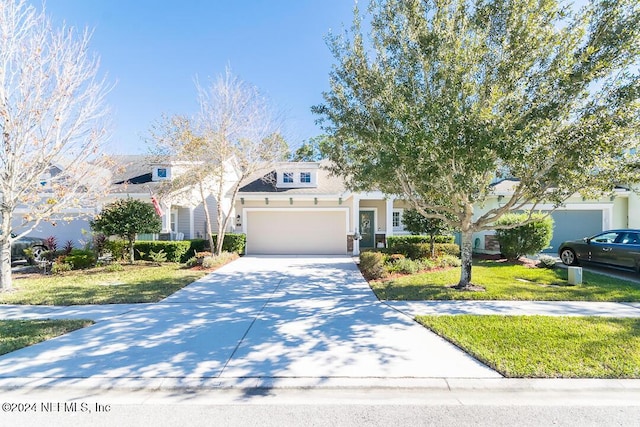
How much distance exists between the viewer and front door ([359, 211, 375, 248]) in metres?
17.1

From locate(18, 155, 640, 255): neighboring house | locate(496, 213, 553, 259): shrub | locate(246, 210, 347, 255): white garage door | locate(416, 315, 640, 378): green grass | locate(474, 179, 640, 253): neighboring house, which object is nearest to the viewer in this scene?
locate(416, 315, 640, 378): green grass

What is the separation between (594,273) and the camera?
32.5 ft

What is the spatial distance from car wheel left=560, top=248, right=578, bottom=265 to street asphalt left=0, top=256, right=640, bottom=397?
5.32 m

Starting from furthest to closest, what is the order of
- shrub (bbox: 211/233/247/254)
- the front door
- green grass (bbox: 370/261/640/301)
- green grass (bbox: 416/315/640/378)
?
1. the front door
2. shrub (bbox: 211/233/247/254)
3. green grass (bbox: 370/261/640/301)
4. green grass (bbox: 416/315/640/378)

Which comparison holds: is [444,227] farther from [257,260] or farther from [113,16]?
[113,16]

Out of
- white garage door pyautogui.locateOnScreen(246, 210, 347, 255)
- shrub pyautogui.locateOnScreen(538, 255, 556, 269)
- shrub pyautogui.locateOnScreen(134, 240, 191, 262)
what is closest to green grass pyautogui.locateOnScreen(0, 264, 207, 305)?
shrub pyautogui.locateOnScreen(134, 240, 191, 262)

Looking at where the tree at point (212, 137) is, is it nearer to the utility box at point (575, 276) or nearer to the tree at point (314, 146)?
the tree at point (314, 146)

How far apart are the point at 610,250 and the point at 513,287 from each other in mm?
4568

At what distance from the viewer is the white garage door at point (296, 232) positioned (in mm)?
16297

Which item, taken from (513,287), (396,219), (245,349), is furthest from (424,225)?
(245,349)

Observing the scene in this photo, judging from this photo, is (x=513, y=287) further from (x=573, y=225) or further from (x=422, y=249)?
(x=573, y=225)

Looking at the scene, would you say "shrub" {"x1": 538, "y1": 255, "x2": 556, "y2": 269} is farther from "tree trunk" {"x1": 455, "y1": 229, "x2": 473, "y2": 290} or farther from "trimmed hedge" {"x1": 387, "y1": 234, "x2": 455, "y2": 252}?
"tree trunk" {"x1": 455, "y1": 229, "x2": 473, "y2": 290}

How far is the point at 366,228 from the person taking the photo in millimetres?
17125

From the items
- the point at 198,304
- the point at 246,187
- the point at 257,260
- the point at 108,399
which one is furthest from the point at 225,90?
the point at 108,399
